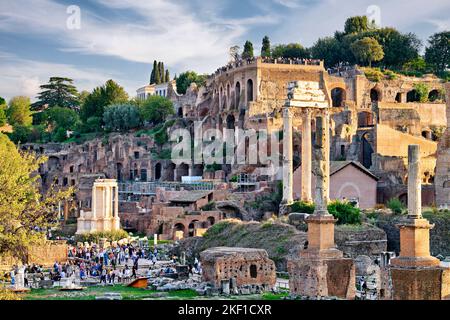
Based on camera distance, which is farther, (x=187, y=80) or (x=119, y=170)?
(x=187, y=80)

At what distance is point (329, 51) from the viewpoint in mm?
73438

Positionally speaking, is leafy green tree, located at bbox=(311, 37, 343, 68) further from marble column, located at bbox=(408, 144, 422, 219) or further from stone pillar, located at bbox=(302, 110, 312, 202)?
marble column, located at bbox=(408, 144, 422, 219)

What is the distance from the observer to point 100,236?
137ft

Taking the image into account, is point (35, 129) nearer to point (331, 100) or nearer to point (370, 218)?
point (331, 100)

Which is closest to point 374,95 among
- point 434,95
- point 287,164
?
point 434,95

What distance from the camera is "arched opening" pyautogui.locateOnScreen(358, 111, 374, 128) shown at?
195 ft

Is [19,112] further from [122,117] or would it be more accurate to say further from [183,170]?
[183,170]

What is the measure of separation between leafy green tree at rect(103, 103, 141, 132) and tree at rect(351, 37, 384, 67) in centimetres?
2099

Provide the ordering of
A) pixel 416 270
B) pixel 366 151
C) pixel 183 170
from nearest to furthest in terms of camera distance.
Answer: pixel 416 270 < pixel 366 151 < pixel 183 170

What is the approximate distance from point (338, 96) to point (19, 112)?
3801 cm

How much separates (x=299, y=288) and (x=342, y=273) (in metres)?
1.18

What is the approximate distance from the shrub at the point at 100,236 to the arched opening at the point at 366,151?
712 inches

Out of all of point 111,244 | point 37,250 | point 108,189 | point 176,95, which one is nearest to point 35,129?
point 176,95
